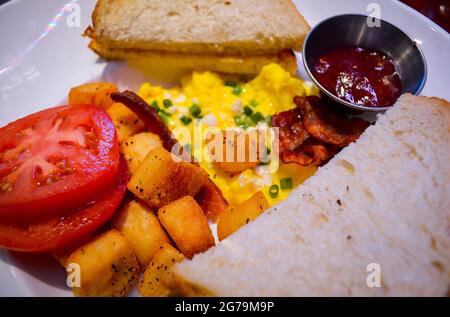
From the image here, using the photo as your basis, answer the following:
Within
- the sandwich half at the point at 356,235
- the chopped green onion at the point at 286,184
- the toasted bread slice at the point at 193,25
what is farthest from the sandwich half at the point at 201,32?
the sandwich half at the point at 356,235

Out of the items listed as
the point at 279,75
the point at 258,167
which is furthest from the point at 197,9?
the point at 258,167

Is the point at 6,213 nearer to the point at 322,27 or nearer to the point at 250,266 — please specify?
the point at 250,266

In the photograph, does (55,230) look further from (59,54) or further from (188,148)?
(59,54)

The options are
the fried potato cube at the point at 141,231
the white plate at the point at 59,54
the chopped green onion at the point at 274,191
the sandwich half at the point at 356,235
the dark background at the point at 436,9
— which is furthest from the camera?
the dark background at the point at 436,9

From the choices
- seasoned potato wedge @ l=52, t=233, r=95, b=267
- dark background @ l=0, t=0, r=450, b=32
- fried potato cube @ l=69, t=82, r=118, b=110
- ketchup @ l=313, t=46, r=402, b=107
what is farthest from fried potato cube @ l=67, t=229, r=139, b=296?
dark background @ l=0, t=0, r=450, b=32

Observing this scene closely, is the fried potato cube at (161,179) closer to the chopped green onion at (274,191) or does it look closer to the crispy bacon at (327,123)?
the chopped green onion at (274,191)

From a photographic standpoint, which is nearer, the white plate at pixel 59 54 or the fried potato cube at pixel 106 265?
the fried potato cube at pixel 106 265

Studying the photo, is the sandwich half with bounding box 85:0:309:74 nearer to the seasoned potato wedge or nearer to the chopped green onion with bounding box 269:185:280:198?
the chopped green onion with bounding box 269:185:280:198

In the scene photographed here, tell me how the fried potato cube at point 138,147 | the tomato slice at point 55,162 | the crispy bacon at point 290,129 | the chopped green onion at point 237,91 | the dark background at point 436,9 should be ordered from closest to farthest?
the tomato slice at point 55,162 < the fried potato cube at point 138,147 < the crispy bacon at point 290,129 < the chopped green onion at point 237,91 < the dark background at point 436,9
